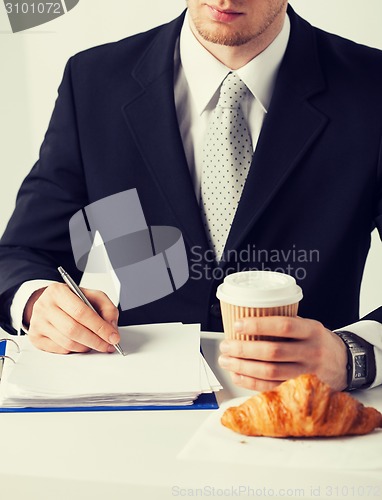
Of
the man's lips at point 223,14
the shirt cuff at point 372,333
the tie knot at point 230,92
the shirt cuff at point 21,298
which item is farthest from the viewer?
the tie knot at point 230,92

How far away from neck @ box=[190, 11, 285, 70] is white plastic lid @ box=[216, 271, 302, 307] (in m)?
0.73

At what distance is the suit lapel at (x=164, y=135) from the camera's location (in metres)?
1.75

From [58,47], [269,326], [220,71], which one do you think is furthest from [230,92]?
[58,47]

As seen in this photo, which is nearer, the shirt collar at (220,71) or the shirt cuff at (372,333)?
the shirt cuff at (372,333)

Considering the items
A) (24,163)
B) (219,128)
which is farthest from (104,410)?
(24,163)

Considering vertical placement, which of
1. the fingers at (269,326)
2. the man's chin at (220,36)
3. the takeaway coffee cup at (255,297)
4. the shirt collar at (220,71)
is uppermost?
the man's chin at (220,36)

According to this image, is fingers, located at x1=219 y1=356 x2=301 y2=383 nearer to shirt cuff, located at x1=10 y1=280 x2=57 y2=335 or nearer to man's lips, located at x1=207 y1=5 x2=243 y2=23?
shirt cuff, located at x1=10 y1=280 x2=57 y2=335

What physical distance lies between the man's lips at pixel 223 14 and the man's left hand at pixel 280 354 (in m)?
0.74

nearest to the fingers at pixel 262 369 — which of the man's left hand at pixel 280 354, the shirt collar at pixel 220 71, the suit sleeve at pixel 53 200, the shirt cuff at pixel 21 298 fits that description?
the man's left hand at pixel 280 354

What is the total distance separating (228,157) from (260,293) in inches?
24.7

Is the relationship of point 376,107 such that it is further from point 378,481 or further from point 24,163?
point 24,163

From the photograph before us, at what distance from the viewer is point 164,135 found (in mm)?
1769

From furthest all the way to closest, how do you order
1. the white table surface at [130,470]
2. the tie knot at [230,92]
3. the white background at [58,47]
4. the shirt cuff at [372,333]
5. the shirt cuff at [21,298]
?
1. the white background at [58,47]
2. the tie knot at [230,92]
3. the shirt cuff at [21,298]
4. the shirt cuff at [372,333]
5. the white table surface at [130,470]

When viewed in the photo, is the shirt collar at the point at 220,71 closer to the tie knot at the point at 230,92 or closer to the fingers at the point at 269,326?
the tie knot at the point at 230,92
